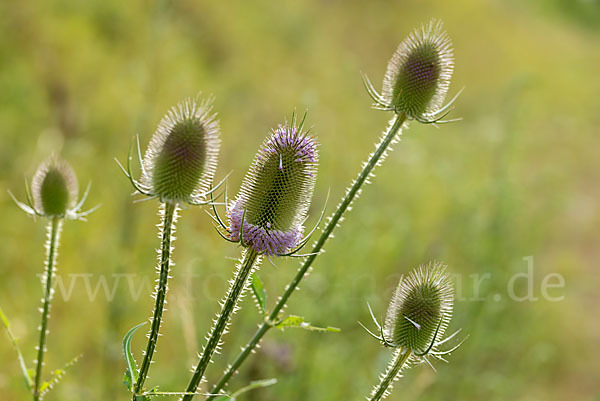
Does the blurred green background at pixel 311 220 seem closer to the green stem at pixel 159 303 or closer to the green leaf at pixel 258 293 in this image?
the green leaf at pixel 258 293

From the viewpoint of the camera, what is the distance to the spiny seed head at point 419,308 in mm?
1925

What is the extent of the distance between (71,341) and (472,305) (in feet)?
10.5

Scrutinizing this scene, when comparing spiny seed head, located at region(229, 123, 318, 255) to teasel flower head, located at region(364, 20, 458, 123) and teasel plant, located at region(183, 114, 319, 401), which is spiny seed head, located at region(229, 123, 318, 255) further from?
teasel flower head, located at region(364, 20, 458, 123)

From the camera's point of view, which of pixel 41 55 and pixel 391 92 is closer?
pixel 391 92

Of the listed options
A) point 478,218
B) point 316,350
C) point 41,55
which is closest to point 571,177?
point 478,218

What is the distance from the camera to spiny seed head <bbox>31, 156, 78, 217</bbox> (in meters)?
2.25

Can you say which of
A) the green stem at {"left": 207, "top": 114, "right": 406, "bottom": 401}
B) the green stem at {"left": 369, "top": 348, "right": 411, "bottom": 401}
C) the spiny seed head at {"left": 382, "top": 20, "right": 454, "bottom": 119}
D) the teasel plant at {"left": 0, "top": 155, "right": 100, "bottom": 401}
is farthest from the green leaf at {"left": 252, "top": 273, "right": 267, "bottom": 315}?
the spiny seed head at {"left": 382, "top": 20, "right": 454, "bottom": 119}

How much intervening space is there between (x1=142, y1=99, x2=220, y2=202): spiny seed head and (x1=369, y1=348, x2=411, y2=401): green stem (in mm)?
790

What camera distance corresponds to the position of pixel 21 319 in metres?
4.19

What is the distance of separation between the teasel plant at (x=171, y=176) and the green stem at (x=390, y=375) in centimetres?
67

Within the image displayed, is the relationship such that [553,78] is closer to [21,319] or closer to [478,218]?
[478,218]

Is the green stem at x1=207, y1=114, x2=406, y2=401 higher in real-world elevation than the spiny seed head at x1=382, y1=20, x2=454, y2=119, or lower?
lower

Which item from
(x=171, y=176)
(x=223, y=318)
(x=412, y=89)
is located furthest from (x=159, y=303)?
(x=412, y=89)

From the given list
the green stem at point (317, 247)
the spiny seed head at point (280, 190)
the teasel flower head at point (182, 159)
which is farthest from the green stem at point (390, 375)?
the teasel flower head at point (182, 159)
